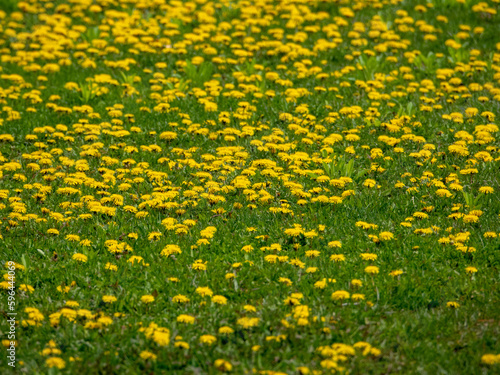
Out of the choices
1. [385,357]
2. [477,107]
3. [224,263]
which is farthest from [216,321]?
[477,107]

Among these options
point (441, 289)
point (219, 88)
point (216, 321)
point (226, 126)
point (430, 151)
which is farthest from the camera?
point (219, 88)

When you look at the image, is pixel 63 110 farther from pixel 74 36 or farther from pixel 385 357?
pixel 385 357

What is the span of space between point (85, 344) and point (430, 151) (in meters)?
4.71

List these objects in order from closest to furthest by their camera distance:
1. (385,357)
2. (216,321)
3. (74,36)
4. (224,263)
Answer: (385,357) < (216,321) < (224,263) < (74,36)

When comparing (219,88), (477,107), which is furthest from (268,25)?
(477,107)

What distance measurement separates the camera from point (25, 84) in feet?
29.1

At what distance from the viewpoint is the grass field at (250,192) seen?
14.7 ft

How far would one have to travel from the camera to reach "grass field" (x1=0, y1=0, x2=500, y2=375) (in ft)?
14.7

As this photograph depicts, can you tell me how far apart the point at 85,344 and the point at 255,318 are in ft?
4.13

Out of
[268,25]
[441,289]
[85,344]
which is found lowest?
[85,344]

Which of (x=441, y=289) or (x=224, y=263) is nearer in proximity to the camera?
(x=441, y=289)

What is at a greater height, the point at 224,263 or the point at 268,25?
the point at 268,25

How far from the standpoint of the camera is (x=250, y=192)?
20.8 feet

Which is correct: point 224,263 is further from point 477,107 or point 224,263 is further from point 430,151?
point 477,107
